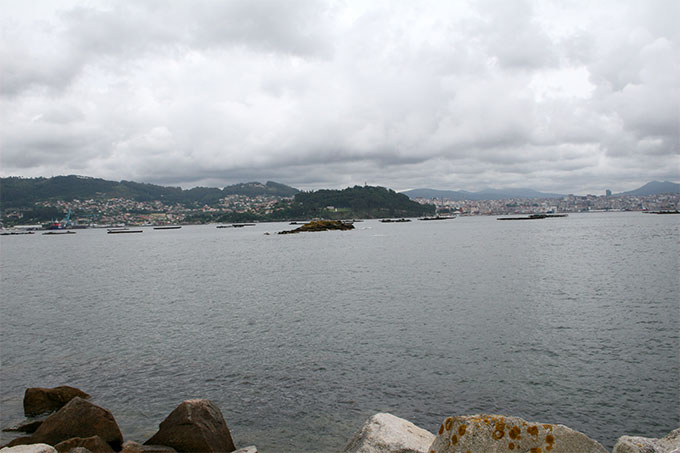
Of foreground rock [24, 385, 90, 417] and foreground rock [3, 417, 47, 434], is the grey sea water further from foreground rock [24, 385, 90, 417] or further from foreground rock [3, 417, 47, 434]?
foreground rock [3, 417, 47, 434]

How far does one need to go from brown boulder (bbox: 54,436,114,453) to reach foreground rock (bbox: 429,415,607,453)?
8.29 m

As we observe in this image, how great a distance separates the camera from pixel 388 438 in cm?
897

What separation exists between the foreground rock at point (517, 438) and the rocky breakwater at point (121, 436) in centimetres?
589

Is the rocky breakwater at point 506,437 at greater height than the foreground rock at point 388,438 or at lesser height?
greater

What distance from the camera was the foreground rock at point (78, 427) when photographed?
36.4 ft

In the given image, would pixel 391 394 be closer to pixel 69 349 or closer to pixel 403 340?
pixel 403 340

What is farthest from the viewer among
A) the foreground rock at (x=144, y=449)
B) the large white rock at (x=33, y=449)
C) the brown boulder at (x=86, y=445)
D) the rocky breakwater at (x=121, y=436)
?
the rocky breakwater at (x=121, y=436)

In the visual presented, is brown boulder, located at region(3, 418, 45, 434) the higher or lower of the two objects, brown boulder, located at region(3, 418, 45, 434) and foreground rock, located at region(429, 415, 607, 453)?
the lower

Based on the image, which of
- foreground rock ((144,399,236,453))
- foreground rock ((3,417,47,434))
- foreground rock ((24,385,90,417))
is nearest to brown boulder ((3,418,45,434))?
foreground rock ((3,417,47,434))

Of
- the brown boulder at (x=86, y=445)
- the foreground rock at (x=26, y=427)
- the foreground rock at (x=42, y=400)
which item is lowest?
the foreground rock at (x=26, y=427)

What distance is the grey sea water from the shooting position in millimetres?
13242

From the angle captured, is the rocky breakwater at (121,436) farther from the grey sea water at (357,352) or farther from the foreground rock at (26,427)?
the foreground rock at (26,427)

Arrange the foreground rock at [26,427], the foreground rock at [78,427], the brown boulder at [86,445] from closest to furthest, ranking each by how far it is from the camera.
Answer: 1. the brown boulder at [86,445]
2. the foreground rock at [78,427]
3. the foreground rock at [26,427]

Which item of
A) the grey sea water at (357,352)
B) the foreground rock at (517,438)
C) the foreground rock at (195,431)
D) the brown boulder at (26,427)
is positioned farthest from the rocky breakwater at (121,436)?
the foreground rock at (517,438)
